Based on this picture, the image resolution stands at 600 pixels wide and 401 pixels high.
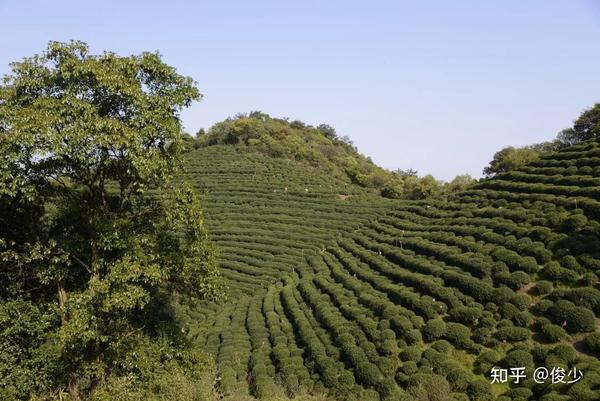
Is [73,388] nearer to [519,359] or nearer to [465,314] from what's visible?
[519,359]

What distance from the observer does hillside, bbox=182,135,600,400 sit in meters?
17.3

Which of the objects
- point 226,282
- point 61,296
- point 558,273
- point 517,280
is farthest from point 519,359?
point 61,296

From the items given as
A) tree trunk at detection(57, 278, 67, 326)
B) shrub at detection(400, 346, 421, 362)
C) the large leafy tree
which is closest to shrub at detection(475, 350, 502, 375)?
shrub at detection(400, 346, 421, 362)

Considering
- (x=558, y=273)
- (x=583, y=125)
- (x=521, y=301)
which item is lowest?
(x=521, y=301)

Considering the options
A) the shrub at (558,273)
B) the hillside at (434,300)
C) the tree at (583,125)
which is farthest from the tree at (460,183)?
the shrub at (558,273)

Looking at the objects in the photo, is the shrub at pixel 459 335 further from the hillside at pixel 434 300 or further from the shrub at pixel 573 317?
the shrub at pixel 573 317

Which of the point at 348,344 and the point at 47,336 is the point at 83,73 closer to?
the point at 47,336

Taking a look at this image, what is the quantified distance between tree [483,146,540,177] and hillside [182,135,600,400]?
22745mm

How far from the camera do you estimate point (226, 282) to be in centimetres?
2109

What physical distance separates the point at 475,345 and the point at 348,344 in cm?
535

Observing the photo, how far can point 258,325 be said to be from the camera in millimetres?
27984

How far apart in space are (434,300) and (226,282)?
960 cm

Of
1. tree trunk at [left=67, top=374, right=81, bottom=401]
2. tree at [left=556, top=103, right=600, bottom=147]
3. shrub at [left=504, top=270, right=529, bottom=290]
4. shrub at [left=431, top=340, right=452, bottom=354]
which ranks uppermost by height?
tree at [left=556, top=103, right=600, bottom=147]

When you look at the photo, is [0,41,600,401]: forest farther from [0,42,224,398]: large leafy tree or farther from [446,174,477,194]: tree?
[446,174,477,194]: tree
